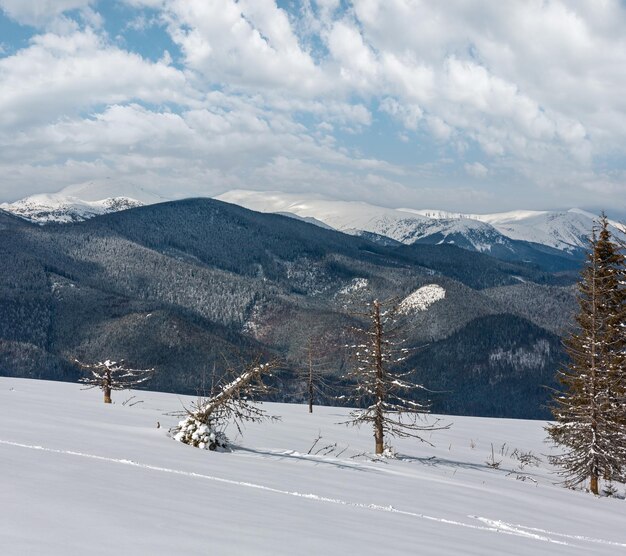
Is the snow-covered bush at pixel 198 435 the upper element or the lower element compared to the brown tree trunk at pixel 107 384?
lower

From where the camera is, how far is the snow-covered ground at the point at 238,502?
6160mm

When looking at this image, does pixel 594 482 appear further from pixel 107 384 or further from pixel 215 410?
pixel 107 384

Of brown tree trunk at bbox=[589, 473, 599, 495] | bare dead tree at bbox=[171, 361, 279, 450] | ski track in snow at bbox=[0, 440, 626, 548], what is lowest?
brown tree trunk at bbox=[589, 473, 599, 495]

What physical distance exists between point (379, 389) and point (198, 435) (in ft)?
33.8

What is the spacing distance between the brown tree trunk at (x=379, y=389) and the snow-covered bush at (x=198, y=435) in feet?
30.5

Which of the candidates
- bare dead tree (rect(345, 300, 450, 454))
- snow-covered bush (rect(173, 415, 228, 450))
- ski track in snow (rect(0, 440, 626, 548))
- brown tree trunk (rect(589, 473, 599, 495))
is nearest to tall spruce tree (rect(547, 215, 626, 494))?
brown tree trunk (rect(589, 473, 599, 495))

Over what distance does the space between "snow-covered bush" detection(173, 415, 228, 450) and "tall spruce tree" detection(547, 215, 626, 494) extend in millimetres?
15830

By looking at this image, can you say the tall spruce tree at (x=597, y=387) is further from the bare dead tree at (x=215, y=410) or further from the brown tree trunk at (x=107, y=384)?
the brown tree trunk at (x=107, y=384)

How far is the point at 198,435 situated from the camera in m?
13.9

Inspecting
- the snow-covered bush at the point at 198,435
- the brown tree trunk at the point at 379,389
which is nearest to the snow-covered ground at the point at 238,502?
the snow-covered bush at the point at 198,435

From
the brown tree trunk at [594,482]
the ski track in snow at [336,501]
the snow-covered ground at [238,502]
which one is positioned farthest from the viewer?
the brown tree trunk at [594,482]

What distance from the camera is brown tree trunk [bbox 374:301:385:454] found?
2261cm

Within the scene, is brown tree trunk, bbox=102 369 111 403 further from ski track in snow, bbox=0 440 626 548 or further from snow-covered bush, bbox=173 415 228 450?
ski track in snow, bbox=0 440 626 548

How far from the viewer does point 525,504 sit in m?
14.0
